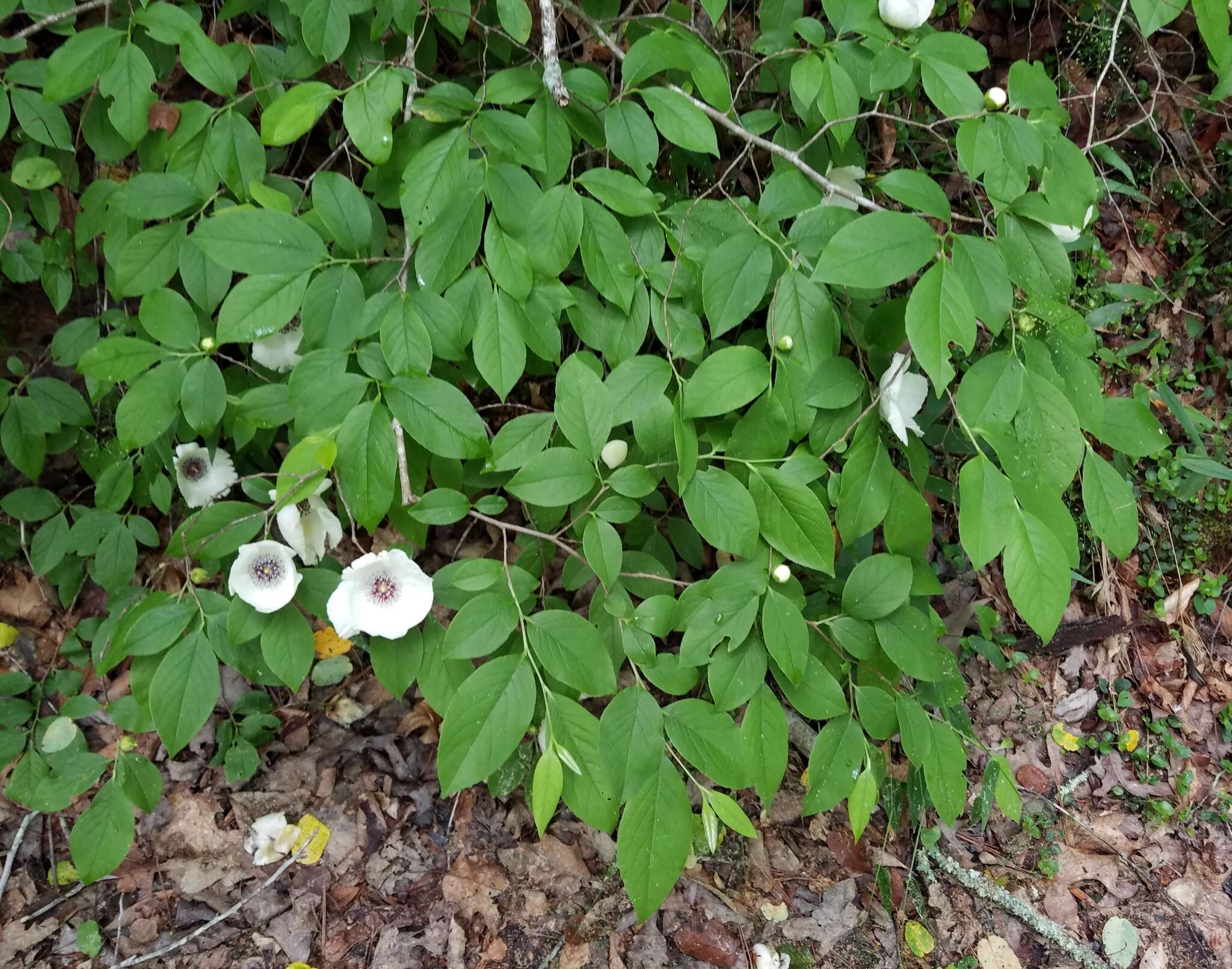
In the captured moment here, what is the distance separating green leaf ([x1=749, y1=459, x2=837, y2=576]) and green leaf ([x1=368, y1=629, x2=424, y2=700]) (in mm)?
644

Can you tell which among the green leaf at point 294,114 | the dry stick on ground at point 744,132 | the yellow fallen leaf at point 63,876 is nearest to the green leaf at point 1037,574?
the dry stick on ground at point 744,132

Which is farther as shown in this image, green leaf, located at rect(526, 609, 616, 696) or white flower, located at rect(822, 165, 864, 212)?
white flower, located at rect(822, 165, 864, 212)

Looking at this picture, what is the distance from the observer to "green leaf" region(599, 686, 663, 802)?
1167mm

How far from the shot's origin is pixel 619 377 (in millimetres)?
1231

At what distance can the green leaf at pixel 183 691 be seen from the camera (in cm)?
120

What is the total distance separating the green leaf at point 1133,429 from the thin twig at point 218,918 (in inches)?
72.8

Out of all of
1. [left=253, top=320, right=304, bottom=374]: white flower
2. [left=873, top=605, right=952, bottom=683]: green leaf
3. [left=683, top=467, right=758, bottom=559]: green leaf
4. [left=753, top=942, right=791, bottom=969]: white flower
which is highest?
[left=683, top=467, right=758, bottom=559]: green leaf

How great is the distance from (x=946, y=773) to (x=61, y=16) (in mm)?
2150

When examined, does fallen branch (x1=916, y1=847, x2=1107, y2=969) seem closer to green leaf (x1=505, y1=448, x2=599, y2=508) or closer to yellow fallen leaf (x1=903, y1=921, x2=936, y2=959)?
yellow fallen leaf (x1=903, y1=921, x2=936, y2=959)

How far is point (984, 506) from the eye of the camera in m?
1.08

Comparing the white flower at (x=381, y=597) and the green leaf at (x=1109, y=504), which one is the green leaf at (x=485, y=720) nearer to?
the white flower at (x=381, y=597)

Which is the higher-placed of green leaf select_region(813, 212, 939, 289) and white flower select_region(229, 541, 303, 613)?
green leaf select_region(813, 212, 939, 289)

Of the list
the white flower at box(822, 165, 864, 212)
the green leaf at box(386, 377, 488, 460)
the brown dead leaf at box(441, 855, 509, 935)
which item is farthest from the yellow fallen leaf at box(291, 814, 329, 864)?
the white flower at box(822, 165, 864, 212)

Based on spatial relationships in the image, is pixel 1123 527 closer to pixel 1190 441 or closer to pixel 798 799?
pixel 798 799
